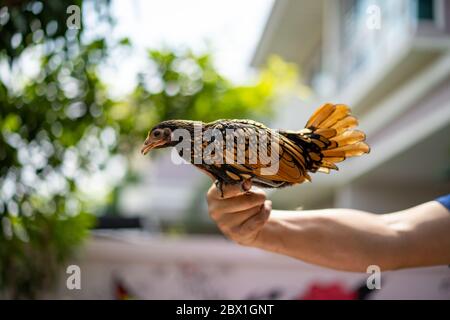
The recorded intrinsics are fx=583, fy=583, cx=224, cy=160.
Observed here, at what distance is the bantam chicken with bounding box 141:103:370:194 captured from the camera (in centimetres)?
82

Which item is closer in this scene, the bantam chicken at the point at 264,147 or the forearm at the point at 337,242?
the bantam chicken at the point at 264,147

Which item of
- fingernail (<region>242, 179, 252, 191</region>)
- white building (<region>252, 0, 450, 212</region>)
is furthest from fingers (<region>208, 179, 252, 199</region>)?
white building (<region>252, 0, 450, 212</region>)

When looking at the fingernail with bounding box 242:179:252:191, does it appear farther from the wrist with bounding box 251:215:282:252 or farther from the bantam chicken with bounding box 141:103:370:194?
the wrist with bounding box 251:215:282:252

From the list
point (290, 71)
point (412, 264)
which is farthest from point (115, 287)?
point (412, 264)

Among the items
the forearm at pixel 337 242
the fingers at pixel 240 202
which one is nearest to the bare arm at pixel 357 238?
the forearm at pixel 337 242

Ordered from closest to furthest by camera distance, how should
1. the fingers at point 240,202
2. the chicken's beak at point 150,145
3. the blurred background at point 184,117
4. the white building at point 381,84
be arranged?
1. the chicken's beak at point 150,145
2. the fingers at point 240,202
3. the blurred background at point 184,117
4. the white building at point 381,84

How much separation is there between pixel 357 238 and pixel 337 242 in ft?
0.13

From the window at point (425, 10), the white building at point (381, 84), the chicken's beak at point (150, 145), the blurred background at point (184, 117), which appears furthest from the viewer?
the window at point (425, 10)

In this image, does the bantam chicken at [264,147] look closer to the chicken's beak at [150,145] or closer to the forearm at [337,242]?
the chicken's beak at [150,145]

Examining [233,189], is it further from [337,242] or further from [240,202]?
[337,242]

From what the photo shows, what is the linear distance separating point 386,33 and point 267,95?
160 cm

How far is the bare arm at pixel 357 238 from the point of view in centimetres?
109

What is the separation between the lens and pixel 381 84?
17.1 ft
